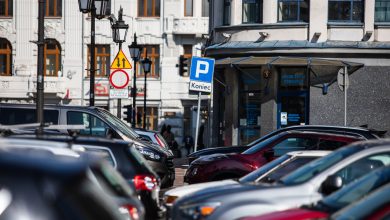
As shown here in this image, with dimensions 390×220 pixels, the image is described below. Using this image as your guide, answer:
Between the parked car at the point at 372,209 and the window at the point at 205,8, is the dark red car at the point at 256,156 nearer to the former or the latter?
the parked car at the point at 372,209

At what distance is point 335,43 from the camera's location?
32625 millimetres

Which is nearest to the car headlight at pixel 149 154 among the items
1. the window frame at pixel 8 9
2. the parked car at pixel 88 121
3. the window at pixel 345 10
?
the parked car at pixel 88 121

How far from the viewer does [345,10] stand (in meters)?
33.0

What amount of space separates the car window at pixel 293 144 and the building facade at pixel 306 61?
13511 millimetres

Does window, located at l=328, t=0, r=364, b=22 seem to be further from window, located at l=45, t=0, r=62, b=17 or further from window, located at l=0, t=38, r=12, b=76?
window, located at l=0, t=38, r=12, b=76

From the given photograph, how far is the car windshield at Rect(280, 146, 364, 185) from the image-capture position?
1148 centimetres

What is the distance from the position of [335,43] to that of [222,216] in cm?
2283

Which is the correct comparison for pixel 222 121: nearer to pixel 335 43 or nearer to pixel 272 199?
pixel 335 43

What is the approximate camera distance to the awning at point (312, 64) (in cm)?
3186

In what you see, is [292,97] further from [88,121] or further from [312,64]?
[88,121]

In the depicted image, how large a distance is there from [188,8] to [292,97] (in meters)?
24.5

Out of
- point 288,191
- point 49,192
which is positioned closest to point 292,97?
point 288,191

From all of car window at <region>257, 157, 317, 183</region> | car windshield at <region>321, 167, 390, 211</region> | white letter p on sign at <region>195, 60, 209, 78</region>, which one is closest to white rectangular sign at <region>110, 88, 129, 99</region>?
white letter p on sign at <region>195, 60, 209, 78</region>

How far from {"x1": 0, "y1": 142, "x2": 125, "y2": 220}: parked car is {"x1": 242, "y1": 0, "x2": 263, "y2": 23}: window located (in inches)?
1120
